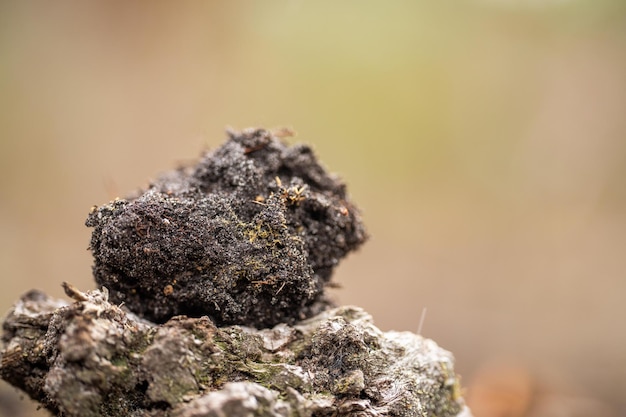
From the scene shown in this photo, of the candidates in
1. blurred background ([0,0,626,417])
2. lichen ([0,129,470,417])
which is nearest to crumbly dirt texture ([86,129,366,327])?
lichen ([0,129,470,417])

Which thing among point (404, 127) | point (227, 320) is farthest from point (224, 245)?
point (404, 127)

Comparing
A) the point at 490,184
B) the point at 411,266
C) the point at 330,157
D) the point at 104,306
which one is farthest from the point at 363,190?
the point at 104,306

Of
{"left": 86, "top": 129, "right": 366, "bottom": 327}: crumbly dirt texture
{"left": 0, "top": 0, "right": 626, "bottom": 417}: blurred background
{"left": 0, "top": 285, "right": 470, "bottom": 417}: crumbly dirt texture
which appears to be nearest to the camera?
{"left": 0, "top": 285, "right": 470, "bottom": 417}: crumbly dirt texture

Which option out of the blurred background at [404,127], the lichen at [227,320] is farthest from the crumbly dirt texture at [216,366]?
the blurred background at [404,127]

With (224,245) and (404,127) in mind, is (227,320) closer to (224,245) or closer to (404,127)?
(224,245)

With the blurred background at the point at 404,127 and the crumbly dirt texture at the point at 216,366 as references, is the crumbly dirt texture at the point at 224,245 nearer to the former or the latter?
the crumbly dirt texture at the point at 216,366

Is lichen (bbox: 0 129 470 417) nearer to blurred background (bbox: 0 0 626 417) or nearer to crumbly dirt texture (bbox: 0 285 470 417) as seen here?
crumbly dirt texture (bbox: 0 285 470 417)
